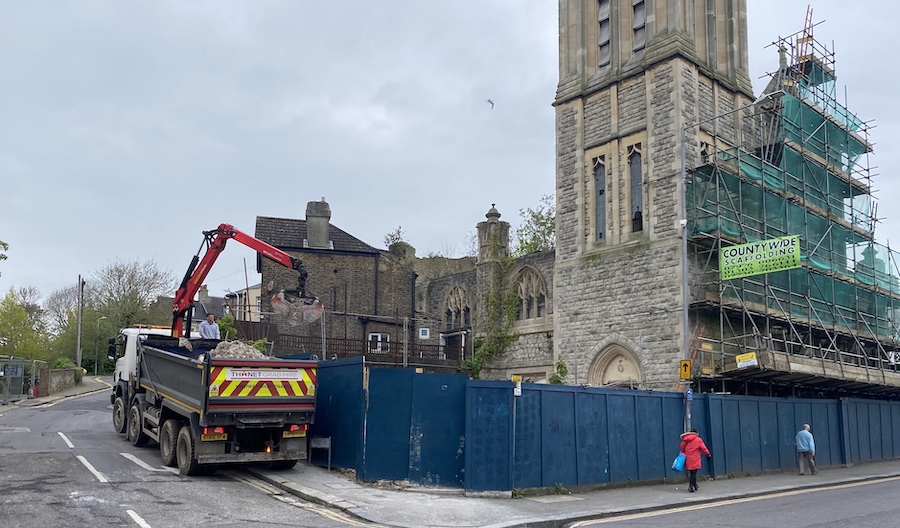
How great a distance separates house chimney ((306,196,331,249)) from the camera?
4291cm

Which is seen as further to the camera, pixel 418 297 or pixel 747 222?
pixel 418 297

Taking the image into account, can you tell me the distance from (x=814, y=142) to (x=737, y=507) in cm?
2036

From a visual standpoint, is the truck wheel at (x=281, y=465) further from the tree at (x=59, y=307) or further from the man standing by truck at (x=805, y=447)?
the tree at (x=59, y=307)

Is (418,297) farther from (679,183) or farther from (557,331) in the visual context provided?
(679,183)

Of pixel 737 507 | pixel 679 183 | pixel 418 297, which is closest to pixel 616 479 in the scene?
pixel 737 507

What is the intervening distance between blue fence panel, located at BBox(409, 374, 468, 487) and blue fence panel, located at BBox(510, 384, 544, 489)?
1.00m

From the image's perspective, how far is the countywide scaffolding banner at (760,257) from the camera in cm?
2118

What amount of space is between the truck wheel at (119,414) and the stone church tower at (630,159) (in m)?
14.9

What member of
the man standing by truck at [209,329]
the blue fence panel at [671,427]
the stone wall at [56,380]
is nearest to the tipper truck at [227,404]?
the man standing by truck at [209,329]

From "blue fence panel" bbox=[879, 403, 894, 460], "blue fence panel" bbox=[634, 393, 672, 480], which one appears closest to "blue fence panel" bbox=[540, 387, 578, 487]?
→ "blue fence panel" bbox=[634, 393, 672, 480]

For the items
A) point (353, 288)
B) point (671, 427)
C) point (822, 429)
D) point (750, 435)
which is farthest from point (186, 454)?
point (353, 288)

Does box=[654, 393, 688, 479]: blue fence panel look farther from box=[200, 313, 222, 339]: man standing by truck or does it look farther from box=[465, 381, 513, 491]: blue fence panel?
box=[200, 313, 222, 339]: man standing by truck

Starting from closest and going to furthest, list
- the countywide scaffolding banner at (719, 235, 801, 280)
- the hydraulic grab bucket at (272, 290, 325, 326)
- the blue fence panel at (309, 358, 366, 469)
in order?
the blue fence panel at (309, 358, 366, 469), the hydraulic grab bucket at (272, 290, 325, 326), the countywide scaffolding banner at (719, 235, 801, 280)

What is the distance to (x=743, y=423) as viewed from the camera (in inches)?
815
